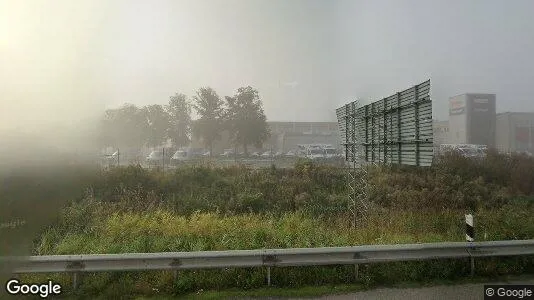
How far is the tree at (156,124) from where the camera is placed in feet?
32.8

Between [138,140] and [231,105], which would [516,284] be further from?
[138,140]

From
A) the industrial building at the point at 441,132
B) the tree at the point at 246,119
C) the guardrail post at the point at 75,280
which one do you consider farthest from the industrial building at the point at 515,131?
the guardrail post at the point at 75,280

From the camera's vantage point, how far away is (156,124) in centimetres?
1127

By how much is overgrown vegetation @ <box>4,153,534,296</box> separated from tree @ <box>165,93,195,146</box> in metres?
1.24

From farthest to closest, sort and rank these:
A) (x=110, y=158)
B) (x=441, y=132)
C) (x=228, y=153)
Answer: (x=228, y=153) < (x=441, y=132) < (x=110, y=158)

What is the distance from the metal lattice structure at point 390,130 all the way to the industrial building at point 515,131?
12.1 ft

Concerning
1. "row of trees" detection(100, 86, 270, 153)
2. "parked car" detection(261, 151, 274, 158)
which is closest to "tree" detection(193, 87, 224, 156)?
"row of trees" detection(100, 86, 270, 153)

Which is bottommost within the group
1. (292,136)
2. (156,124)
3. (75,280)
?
(75,280)

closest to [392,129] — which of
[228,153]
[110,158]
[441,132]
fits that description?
[441,132]

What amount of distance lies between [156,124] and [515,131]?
1040 cm
